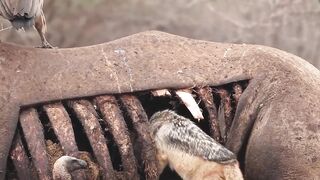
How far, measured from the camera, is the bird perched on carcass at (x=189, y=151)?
14.1ft

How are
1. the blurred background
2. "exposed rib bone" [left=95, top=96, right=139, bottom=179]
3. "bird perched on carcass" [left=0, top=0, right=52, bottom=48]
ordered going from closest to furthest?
"exposed rib bone" [left=95, top=96, right=139, bottom=179] < "bird perched on carcass" [left=0, top=0, right=52, bottom=48] < the blurred background

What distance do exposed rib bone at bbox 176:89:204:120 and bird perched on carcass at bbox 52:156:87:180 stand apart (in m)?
0.77

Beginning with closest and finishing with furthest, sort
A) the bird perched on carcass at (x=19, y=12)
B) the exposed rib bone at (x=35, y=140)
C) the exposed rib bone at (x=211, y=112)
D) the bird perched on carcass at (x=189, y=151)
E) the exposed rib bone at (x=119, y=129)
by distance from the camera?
the bird perched on carcass at (x=189, y=151)
the exposed rib bone at (x=35, y=140)
the exposed rib bone at (x=119, y=129)
the bird perched on carcass at (x=19, y=12)
the exposed rib bone at (x=211, y=112)

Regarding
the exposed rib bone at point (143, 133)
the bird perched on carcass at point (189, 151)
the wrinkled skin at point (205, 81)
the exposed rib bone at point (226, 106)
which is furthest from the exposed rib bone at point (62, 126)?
the exposed rib bone at point (226, 106)

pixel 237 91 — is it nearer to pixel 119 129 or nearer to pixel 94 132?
pixel 119 129

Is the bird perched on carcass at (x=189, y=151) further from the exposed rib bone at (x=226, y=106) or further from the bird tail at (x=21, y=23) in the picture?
the bird tail at (x=21, y=23)

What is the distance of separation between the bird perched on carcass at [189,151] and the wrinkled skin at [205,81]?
11.3 inches

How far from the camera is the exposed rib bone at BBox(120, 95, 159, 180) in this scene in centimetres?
471

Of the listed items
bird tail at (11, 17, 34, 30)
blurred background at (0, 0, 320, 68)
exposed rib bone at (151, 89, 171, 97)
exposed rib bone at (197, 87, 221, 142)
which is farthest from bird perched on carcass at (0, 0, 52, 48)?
blurred background at (0, 0, 320, 68)

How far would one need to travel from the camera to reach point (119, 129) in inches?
186

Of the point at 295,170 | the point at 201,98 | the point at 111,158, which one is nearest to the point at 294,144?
the point at 295,170

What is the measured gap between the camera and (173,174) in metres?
4.94

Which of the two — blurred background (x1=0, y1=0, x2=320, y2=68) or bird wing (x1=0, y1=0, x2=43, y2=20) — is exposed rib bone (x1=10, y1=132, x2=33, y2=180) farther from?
blurred background (x1=0, y1=0, x2=320, y2=68)

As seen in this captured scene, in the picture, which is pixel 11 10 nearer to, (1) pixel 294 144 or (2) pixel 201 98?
(2) pixel 201 98
